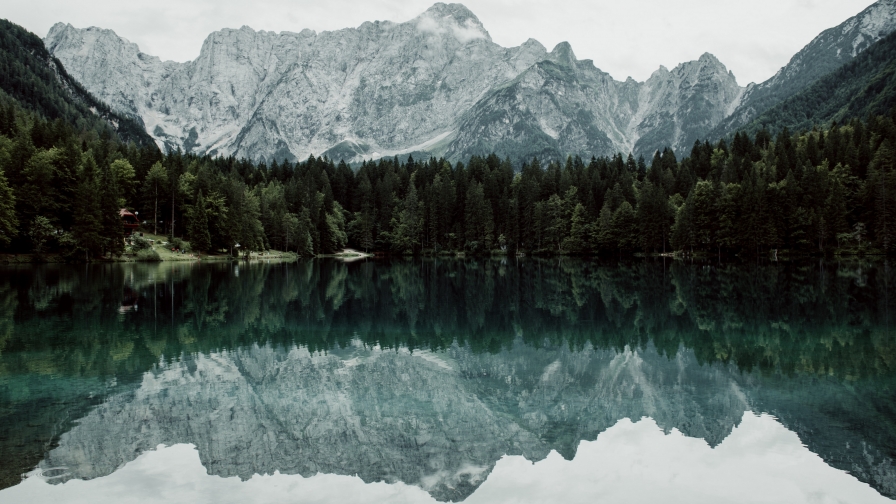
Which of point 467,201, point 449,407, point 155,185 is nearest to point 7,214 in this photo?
point 155,185

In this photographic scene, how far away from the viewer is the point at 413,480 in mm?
10867

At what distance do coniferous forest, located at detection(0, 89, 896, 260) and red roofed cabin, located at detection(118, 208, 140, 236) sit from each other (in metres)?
4.16

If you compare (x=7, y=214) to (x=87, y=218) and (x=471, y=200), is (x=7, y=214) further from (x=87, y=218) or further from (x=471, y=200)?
(x=471, y=200)

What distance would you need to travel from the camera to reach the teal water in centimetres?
1066

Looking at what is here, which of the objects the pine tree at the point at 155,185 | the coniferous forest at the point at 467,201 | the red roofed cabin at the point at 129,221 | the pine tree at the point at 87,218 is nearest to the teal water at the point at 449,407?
the pine tree at the point at 87,218

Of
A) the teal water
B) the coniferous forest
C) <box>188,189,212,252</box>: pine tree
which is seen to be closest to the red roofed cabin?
the coniferous forest

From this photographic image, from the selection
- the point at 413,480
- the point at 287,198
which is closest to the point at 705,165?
the point at 287,198

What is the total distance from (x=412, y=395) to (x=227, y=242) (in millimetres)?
97068

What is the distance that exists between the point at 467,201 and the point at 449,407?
129 m

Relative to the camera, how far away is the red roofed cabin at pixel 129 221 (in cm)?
9675

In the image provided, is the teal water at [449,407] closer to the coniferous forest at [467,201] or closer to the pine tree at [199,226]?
the coniferous forest at [467,201]

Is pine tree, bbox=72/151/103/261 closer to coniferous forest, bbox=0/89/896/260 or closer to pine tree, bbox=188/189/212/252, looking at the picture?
coniferous forest, bbox=0/89/896/260

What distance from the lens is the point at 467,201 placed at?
143 m

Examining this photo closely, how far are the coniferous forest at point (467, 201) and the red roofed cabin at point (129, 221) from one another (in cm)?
416
